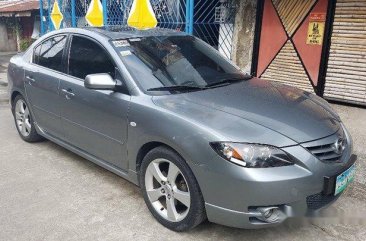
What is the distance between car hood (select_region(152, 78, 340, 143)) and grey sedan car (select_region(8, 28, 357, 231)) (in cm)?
1

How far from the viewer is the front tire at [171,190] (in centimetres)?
265

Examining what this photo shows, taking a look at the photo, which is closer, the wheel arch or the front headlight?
the front headlight

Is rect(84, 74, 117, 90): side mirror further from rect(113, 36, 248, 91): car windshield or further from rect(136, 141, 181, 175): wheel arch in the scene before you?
rect(136, 141, 181, 175): wheel arch

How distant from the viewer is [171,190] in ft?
9.33

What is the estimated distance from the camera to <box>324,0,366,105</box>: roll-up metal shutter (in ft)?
19.2

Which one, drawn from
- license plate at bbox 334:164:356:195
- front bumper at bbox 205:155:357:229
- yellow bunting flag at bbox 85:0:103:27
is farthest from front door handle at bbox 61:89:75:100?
yellow bunting flag at bbox 85:0:103:27

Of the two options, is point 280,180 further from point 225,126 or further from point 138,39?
point 138,39

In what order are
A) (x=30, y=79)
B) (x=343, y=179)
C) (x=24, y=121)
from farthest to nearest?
(x=24, y=121)
(x=30, y=79)
(x=343, y=179)

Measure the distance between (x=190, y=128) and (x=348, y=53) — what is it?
4512 mm

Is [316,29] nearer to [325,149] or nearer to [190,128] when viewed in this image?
[325,149]

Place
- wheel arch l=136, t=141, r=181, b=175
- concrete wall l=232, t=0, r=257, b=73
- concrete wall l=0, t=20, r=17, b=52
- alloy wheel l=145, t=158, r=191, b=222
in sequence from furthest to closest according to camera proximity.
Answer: concrete wall l=0, t=20, r=17, b=52, concrete wall l=232, t=0, r=257, b=73, wheel arch l=136, t=141, r=181, b=175, alloy wheel l=145, t=158, r=191, b=222

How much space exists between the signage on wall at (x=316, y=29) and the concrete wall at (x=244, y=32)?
122 cm

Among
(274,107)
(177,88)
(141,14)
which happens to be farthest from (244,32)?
(274,107)

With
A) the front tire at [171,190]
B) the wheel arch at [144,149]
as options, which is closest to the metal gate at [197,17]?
the wheel arch at [144,149]
